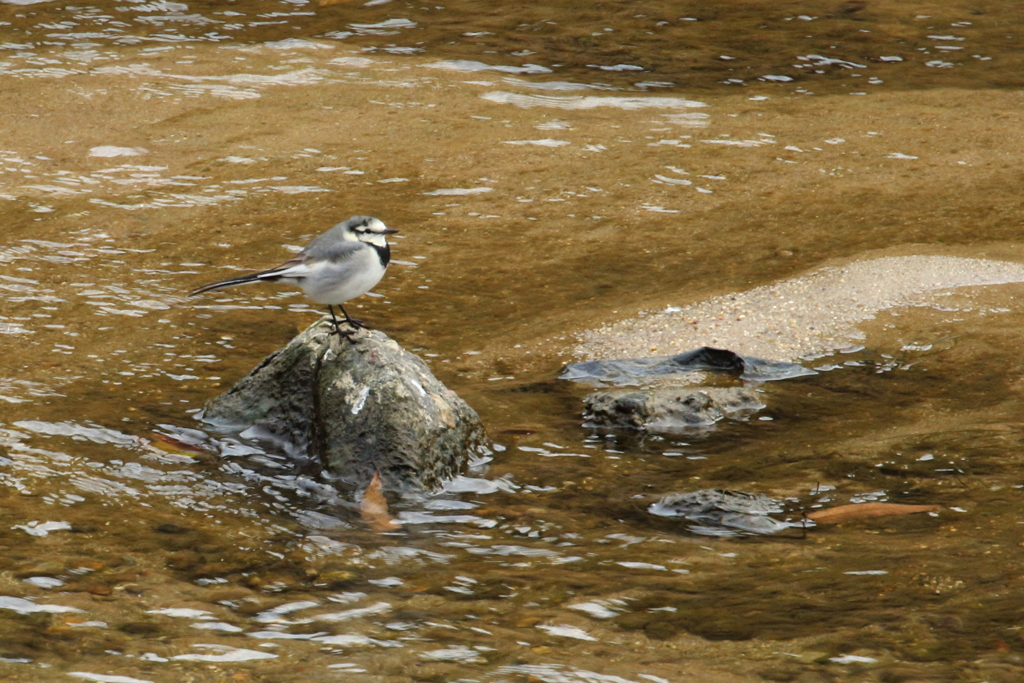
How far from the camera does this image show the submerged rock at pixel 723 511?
4.53 m

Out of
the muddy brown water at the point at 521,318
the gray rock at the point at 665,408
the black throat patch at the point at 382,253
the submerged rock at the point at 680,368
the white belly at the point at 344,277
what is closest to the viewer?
the muddy brown water at the point at 521,318

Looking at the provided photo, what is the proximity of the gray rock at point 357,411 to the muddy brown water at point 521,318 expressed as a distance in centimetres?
17

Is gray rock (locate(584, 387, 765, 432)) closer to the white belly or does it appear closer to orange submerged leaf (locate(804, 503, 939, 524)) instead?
orange submerged leaf (locate(804, 503, 939, 524))

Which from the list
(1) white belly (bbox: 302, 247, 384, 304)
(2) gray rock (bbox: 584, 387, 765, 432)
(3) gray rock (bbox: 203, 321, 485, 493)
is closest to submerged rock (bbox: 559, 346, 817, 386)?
(2) gray rock (bbox: 584, 387, 765, 432)

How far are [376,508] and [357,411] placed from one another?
0.53 metres

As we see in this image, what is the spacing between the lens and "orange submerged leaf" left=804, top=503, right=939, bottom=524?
4.57 m

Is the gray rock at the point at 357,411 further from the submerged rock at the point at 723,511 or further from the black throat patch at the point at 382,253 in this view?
the submerged rock at the point at 723,511

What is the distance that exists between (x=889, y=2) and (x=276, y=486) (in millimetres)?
11148

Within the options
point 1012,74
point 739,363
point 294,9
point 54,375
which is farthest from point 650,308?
point 294,9

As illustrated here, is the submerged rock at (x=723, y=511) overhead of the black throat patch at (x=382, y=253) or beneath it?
beneath

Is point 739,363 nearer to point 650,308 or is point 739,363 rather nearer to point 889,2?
point 650,308

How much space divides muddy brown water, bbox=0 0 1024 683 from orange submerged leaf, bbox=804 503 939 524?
2.4 inches

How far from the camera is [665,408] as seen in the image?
5.68 metres

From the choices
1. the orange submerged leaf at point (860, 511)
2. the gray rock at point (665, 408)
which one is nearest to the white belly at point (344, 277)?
the gray rock at point (665, 408)
